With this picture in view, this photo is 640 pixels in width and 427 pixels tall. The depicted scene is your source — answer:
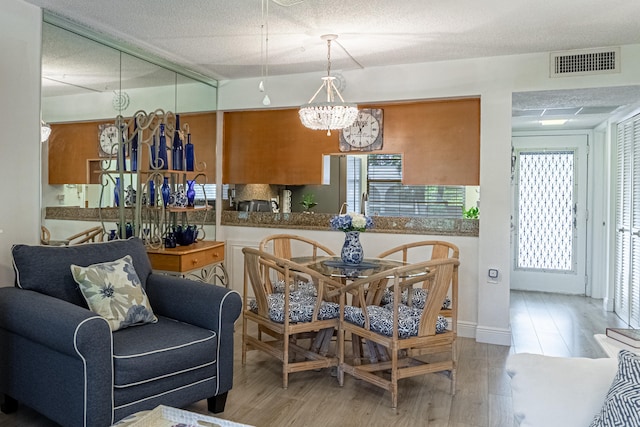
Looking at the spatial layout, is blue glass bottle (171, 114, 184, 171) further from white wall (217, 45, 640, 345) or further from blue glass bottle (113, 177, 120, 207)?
white wall (217, 45, 640, 345)

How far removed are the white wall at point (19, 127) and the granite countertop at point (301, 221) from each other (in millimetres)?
205

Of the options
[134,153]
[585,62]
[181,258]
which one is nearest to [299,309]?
[181,258]

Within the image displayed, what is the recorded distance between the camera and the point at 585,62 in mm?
3891

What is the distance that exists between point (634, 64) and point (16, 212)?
4.64 m

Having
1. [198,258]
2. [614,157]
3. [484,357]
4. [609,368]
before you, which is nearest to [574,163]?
[614,157]

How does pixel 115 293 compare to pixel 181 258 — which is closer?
pixel 115 293

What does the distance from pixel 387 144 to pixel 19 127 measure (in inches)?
120

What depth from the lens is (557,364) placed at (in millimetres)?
1345

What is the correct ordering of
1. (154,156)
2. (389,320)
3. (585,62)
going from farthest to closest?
1. (154,156)
2. (585,62)
3. (389,320)

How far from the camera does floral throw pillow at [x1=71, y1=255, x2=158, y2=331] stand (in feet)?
8.55

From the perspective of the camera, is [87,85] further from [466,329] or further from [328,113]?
[466,329]

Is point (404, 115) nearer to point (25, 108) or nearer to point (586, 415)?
point (25, 108)

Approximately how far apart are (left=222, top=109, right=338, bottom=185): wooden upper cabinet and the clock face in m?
1.58

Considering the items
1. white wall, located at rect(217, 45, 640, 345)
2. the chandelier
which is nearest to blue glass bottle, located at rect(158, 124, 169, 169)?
the chandelier
